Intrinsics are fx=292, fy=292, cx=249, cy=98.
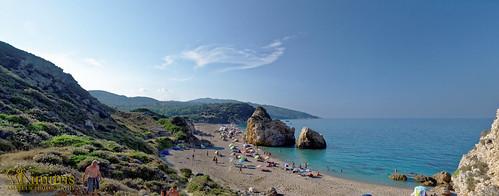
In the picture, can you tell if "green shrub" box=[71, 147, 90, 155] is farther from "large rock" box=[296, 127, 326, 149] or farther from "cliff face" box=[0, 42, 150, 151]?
"large rock" box=[296, 127, 326, 149]

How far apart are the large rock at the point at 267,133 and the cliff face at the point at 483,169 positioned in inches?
1821

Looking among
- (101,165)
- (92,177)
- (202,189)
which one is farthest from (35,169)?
(202,189)

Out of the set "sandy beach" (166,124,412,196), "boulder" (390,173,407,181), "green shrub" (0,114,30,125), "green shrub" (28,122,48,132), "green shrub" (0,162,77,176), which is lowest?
"sandy beach" (166,124,412,196)

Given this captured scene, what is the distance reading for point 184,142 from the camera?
2383 inches

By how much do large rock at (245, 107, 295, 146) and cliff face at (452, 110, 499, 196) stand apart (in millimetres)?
46247

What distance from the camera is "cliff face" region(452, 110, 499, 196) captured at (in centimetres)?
1908

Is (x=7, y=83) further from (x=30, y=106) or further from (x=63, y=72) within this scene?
(x=63, y=72)

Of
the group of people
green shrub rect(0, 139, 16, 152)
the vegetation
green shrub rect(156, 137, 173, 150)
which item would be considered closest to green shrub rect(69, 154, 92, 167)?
green shrub rect(0, 139, 16, 152)

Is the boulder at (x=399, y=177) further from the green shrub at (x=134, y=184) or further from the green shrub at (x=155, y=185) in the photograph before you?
the green shrub at (x=134, y=184)

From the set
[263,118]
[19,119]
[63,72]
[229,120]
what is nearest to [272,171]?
[19,119]

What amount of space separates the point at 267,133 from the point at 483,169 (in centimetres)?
4966

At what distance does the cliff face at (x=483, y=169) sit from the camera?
62.6 ft

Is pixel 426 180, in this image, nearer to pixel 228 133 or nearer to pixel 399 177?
pixel 399 177

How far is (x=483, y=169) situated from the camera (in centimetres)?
2117
